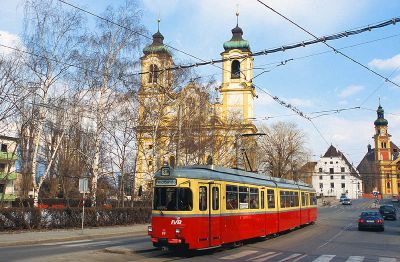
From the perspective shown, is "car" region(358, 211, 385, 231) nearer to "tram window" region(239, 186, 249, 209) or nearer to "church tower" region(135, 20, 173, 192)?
"tram window" region(239, 186, 249, 209)

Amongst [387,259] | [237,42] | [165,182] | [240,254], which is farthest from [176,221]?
[237,42]

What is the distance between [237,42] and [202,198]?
177ft

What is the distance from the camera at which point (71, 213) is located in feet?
83.5

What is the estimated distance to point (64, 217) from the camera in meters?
25.2

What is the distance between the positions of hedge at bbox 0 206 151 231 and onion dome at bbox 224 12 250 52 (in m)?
39.2

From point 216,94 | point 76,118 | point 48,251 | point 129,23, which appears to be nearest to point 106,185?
point 76,118

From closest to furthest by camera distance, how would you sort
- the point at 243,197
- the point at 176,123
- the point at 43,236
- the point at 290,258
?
the point at 290,258 < the point at 243,197 < the point at 43,236 < the point at 176,123

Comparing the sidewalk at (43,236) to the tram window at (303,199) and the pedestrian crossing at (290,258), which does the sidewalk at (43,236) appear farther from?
the tram window at (303,199)

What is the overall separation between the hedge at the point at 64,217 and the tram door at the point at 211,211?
1237 centimetres

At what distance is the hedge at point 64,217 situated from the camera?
2223cm

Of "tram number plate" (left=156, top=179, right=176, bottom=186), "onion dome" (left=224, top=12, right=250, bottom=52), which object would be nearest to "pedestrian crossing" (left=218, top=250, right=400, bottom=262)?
"tram number plate" (left=156, top=179, right=176, bottom=186)

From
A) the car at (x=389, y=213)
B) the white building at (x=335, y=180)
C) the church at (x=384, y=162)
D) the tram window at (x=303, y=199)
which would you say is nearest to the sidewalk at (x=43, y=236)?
the tram window at (x=303, y=199)

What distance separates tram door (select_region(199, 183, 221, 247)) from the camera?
1459 centimetres

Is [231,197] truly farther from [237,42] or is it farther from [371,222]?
[237,42]
